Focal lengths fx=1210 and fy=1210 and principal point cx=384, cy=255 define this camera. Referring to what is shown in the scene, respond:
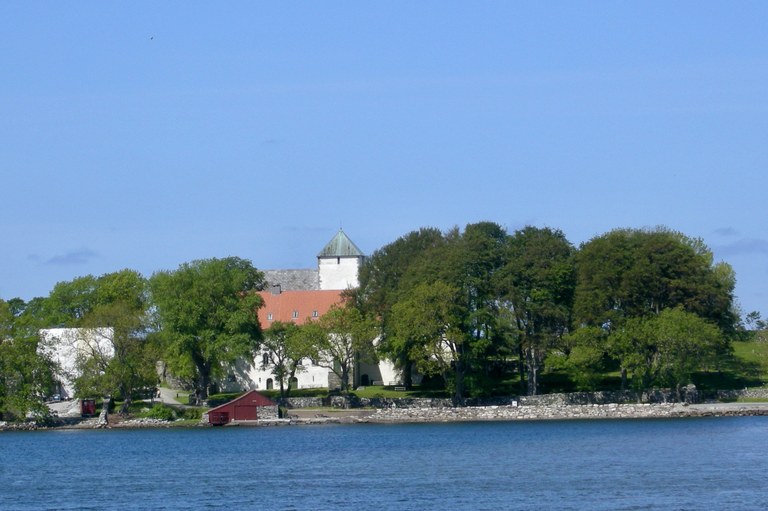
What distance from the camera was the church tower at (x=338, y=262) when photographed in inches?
4550

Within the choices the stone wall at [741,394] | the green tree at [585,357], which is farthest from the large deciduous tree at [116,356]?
the stone wall at [741,394]

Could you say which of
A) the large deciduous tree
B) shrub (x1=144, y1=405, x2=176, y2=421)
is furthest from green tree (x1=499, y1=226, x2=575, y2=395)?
the large deciduous tree

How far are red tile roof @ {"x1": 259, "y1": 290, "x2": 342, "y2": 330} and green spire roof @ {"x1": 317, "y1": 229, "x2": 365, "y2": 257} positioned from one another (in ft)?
82.6

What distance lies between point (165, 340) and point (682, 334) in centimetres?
3097

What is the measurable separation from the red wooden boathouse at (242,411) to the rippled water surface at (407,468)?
626 cm

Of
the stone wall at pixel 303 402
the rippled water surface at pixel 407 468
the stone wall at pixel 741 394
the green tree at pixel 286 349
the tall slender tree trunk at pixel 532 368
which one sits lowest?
the rippled water surface at pixel 407 468

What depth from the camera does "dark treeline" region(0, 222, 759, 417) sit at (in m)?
69.5

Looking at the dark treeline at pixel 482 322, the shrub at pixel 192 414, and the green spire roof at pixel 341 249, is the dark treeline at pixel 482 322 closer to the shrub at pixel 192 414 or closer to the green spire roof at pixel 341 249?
the shrub at pixel 192 414

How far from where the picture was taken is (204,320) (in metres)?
Result: 75.9

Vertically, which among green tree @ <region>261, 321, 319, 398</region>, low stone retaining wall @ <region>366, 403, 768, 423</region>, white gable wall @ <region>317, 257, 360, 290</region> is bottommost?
low stone retaining wall @ <region>366, 403, 768, 423</region>

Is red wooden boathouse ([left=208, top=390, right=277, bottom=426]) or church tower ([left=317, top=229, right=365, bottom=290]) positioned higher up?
church tower ([left=317, top=229, right=365, bottom=290])

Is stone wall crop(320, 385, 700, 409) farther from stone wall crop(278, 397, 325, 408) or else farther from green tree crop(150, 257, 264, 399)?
green tree crop(150, 257, 264, 399)

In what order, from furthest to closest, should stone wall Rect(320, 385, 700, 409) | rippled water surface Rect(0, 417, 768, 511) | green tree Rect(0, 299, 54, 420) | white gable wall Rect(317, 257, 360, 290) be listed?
white gable wall Rect(317, 257, 360, 290) → stone wall Rect(320, 385, 700, 409) → green tree Rect(0, 299, 54, 420) → rippled water surface Rect(0, 417, 768, 511)

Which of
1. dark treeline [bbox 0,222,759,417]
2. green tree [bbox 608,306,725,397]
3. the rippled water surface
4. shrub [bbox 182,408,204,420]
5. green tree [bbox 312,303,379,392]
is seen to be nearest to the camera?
the rippled water surface
